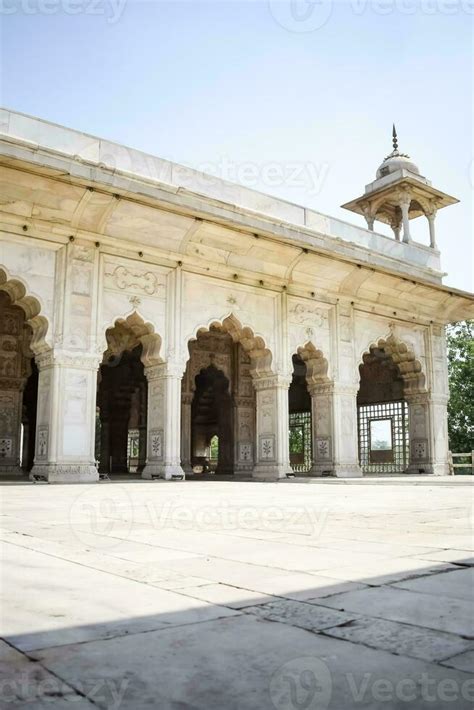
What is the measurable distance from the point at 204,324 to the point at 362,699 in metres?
10.9

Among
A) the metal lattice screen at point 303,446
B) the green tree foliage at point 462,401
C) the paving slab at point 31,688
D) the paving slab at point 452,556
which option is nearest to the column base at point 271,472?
the metal lattice screen at point 303,446

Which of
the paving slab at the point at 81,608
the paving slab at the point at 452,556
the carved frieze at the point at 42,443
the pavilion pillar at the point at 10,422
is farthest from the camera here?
the pavilion pillar at the point at 10,422

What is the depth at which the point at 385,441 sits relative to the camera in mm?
18922

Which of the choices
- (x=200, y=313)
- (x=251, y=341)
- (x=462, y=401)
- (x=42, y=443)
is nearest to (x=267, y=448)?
(x=251, y=341)

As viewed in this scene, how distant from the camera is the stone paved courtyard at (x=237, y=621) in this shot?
3.68 feet

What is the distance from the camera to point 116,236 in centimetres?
1067

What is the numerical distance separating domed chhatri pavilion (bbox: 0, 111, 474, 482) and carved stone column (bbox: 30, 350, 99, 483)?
0.08ft

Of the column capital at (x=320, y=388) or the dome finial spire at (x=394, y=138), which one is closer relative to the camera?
the column capital at (x=320, y=388)

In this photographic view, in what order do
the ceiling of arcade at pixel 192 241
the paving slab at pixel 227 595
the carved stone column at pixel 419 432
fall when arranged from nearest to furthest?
the paving slab at pixel 227 595
the ceiling of arcade at pixel 192 241
the carved stone column at pixel 419 432

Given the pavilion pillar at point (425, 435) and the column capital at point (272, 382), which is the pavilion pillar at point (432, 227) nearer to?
the pavilion pillar at point (425, 435)

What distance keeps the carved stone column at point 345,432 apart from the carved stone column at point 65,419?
5.71 metres

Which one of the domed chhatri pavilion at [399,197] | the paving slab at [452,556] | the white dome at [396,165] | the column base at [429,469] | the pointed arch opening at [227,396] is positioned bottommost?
the column base at [429,469]

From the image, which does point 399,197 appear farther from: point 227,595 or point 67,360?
point 227,595

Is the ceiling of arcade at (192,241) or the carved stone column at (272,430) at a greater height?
the ceiling of arcade at (192,241)
